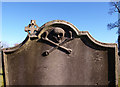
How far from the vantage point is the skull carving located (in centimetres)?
188

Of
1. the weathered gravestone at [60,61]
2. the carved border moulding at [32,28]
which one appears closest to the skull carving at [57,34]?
the weathered gravestone at [60,61]

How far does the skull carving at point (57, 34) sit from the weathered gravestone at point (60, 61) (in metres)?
0.02

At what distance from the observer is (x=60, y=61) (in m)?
2.00

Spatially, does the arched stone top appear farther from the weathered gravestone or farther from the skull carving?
the skull carving

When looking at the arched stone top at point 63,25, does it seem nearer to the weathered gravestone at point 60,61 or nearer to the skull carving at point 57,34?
the weathered gravestone at point 60,61

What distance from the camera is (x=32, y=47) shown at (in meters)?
1.97

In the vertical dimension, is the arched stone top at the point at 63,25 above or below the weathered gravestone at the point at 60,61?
above

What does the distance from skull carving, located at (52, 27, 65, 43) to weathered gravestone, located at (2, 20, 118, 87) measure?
0.02 m

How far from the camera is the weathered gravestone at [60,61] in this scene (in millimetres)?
1943

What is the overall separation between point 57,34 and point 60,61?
0.69m

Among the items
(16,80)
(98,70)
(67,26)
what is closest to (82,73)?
(98,70)

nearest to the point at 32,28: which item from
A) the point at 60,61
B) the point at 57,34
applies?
the point at 57,34

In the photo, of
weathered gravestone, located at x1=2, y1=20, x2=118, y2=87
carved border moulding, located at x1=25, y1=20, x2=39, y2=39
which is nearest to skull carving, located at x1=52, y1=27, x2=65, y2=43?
weathered gravestone, located at x1=2, y1=20, x2=118, y2=87

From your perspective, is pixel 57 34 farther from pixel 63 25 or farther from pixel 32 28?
pixel 32 28
